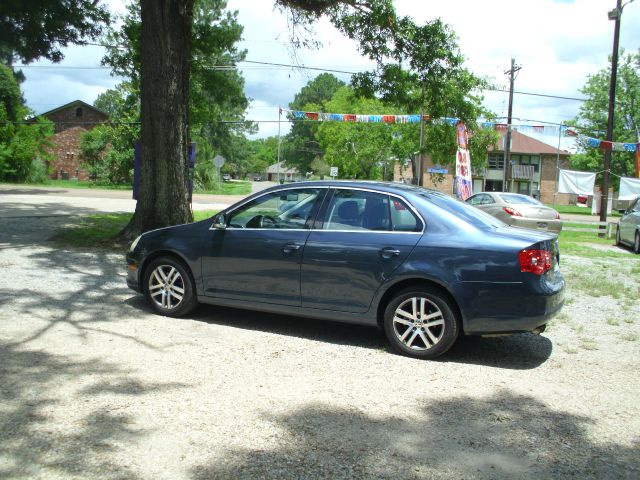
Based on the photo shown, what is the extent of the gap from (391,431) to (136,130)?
44722 millimetres

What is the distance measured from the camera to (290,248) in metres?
5.84

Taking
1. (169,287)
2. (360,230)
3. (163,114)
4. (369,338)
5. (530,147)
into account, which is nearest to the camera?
(360,230)

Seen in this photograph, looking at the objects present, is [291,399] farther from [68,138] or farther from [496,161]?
[496,161]

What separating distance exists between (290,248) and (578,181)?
2265 cm

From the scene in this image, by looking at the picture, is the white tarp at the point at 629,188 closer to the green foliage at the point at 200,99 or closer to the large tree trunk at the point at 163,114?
the green foliage at the point at 200,99

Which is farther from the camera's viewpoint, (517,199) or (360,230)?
(517,199)

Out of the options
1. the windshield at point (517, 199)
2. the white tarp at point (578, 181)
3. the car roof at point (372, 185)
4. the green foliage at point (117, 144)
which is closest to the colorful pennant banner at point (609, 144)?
the white tarp at point (578, 181)

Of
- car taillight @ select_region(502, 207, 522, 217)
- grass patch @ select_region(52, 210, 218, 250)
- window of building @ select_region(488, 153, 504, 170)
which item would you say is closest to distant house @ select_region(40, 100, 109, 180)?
window of building @ select_region(488, 153, 504, 170)

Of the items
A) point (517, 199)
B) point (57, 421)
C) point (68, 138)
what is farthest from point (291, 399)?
point (68, 138)

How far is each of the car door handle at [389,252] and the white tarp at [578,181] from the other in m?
22.2

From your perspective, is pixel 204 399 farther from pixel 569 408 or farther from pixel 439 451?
pixel 569 408

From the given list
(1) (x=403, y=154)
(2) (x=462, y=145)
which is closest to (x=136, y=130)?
(1) (x=403, y=154)

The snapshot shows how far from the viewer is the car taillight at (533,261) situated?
5.02 m

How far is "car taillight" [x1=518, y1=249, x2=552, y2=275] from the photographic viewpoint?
502 cm
